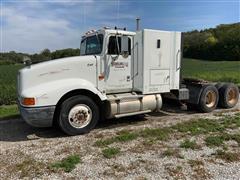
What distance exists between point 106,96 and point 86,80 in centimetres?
69

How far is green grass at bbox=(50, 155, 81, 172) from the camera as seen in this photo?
4.12 metres

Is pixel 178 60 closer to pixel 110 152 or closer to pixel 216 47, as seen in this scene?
pixel 110 152

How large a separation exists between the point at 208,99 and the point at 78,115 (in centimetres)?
483

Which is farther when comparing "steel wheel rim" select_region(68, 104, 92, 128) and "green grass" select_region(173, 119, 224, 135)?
"green grass" select_region(173, 119, 224, 135)

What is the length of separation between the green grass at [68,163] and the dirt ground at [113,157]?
0.22 ft

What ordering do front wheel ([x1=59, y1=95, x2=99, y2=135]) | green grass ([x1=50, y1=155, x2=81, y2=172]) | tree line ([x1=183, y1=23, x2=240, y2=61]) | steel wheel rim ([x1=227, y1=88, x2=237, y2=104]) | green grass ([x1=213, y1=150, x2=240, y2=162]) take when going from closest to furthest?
green grass ([x1=50, y1=155, x2=81, y2=172]) → green grass ([x1=213, y1=150, x2=240, y2=162]) → front wheel ([x1=59, y1=95, x2=99, y2=135]) → steel wheel rim ([x1=227, y1=88, x2=237, y2=104]) → tree line ([x1=183, y1=23, x2=240, y2=61])

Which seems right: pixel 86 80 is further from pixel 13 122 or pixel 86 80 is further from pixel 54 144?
pixel 13 122

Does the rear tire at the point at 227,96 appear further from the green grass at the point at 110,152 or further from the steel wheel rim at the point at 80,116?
the green grass at the point at 110,152

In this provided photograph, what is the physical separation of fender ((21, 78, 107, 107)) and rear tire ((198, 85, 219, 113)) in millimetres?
4185

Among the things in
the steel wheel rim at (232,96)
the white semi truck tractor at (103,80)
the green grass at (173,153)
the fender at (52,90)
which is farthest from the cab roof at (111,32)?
the steel wheel rim at (232,96)

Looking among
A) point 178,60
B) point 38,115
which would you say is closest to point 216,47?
point 178,60

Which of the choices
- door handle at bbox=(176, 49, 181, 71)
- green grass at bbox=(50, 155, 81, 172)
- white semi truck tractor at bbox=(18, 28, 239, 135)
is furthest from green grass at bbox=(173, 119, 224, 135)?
green grass at bbox=(50, 155, 81, 172)

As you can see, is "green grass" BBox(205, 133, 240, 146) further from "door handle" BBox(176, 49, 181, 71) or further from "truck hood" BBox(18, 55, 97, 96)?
"truck hood" BBox(18, 55, 97, 96)

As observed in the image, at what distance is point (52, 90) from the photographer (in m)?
5.64
